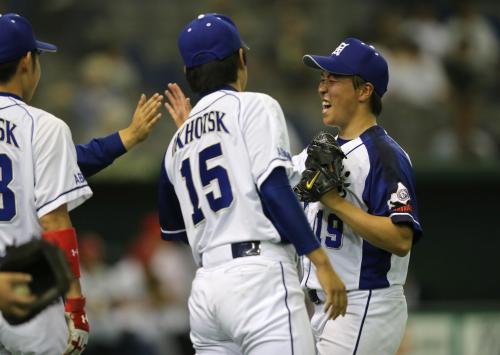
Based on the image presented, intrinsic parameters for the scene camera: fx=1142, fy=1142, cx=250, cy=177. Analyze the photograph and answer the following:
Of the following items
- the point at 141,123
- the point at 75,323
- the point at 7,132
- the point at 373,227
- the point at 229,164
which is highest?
the point at 7,132

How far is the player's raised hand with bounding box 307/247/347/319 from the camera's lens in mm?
4633

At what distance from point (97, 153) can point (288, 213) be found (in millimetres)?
1363

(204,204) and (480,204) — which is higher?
(204,204)

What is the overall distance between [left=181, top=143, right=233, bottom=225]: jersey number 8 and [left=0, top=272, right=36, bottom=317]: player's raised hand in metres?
1.03

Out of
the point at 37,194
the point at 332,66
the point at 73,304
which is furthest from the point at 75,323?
the point at 332,66

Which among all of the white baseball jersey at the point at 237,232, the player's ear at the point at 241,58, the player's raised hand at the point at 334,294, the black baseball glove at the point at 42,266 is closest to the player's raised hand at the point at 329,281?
the player's raised hand at the point at 334,294

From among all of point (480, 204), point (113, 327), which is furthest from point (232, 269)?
point (480, 204)

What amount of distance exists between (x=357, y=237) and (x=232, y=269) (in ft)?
2.47

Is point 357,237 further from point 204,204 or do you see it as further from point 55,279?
point 55,279

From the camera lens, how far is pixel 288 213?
4.62 m

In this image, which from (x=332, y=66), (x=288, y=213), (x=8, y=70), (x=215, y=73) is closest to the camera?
(x=288, y=213)

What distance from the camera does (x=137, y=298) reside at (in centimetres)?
1005

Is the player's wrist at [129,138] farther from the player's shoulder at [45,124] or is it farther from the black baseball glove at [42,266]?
the black baseball glove at [42,266]

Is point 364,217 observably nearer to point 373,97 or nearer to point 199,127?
point 373,97
